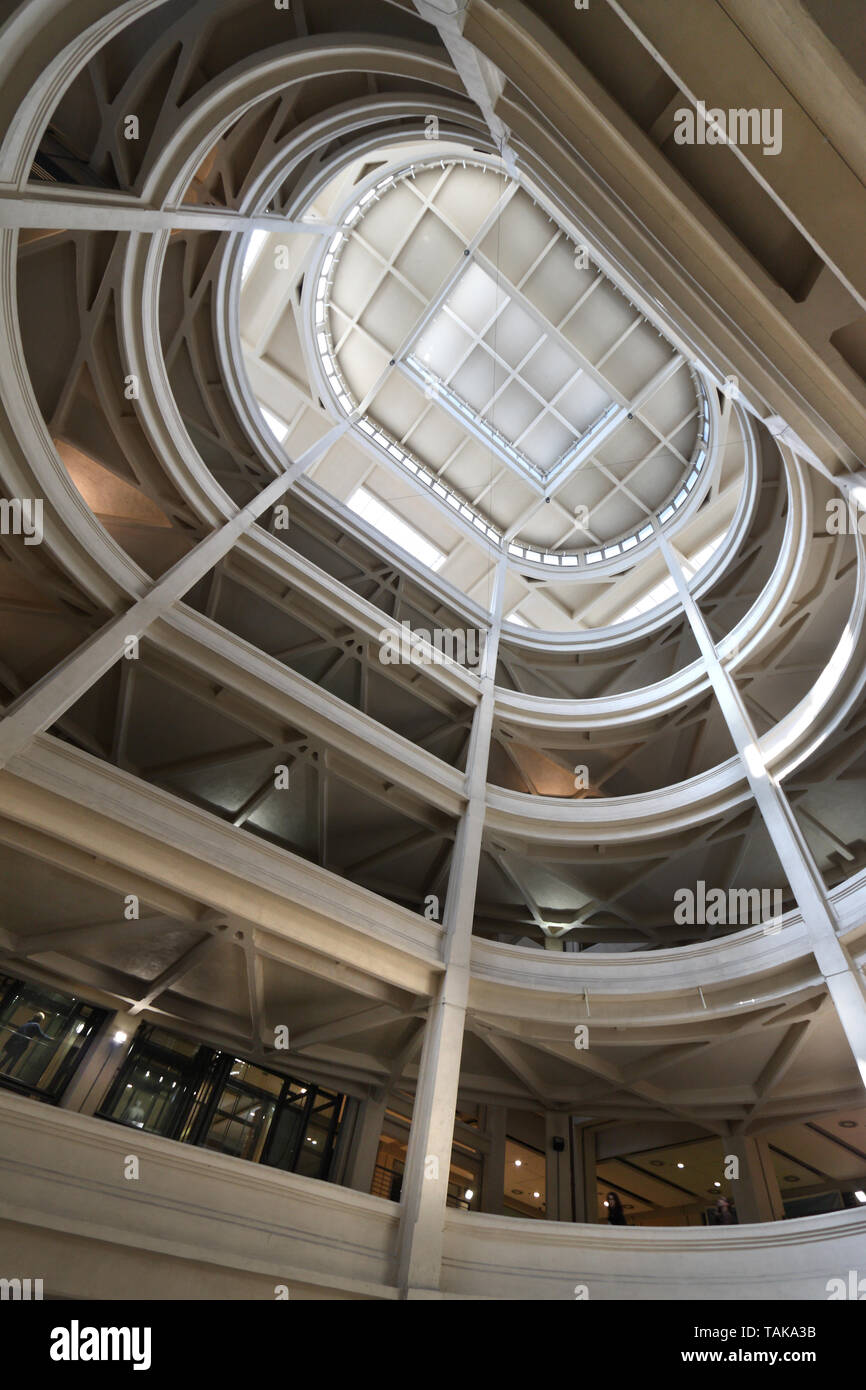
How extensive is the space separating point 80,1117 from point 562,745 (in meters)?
13.8

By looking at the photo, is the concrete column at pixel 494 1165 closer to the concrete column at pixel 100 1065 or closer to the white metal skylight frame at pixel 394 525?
the concrete column at pixel 100 1065

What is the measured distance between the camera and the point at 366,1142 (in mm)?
15094

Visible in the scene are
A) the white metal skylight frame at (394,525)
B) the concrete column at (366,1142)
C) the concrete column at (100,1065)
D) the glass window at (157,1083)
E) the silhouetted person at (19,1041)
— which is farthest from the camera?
the white metal skylight frame at (394,525)

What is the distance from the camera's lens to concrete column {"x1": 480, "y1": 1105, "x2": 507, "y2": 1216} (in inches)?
608

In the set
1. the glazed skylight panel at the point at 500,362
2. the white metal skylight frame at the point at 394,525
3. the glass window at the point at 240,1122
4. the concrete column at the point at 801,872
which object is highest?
the glazed skylight panel at the point at 500,362

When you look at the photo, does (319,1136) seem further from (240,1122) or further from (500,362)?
Answer: (500,362)

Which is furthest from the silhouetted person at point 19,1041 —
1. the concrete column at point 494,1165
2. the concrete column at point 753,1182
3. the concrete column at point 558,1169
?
the concrete column at point 753,1182

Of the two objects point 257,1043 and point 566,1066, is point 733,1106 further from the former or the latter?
point 257,1043

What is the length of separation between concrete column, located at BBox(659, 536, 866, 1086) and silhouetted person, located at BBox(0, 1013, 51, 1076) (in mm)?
13181

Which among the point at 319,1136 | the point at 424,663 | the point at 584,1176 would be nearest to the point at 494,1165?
the point at 584,1176

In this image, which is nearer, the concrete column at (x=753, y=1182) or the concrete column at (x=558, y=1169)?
the concrete column at (x=753, y=1182)

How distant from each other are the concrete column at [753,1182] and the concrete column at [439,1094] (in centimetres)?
699

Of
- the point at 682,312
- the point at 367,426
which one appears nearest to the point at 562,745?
the point at 367,426

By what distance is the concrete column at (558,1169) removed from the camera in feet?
50.5
